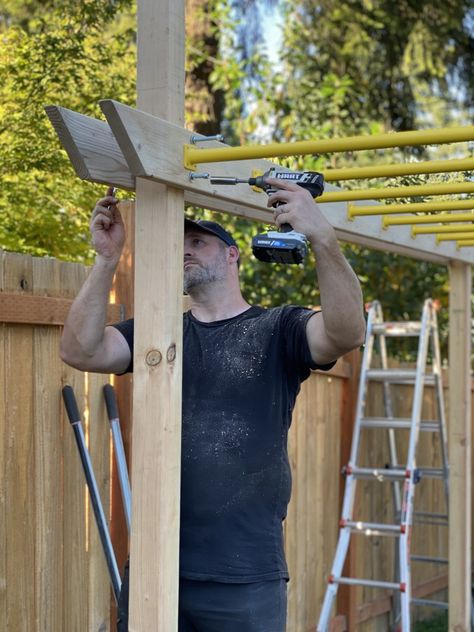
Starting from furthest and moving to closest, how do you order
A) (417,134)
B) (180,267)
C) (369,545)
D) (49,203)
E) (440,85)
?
(440,85) → (369,545) → (49,203) → (180,267) → (417,134)

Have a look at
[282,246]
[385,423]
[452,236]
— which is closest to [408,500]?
[385,423]

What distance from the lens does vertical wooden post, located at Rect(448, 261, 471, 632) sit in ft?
18.7

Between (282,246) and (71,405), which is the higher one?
(282,246)

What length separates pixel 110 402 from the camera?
13.5 feet

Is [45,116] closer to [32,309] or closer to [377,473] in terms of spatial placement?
[32,309]

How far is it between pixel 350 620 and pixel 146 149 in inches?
170

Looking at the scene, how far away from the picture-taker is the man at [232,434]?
3.09 meters

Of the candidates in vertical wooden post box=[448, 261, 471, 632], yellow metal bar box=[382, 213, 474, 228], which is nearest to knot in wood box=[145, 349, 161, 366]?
yellow metal bar box=[382, 213, 474, 228]

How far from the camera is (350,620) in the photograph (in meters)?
6.12

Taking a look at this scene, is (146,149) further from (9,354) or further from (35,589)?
(35,589)

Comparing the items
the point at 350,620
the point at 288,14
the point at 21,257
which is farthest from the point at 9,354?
the point at 288,14

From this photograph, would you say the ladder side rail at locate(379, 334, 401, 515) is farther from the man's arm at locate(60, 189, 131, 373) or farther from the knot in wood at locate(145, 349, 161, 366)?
the knot in wood at locate(145, 349, 161, 366)

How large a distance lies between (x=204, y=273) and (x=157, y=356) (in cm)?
73

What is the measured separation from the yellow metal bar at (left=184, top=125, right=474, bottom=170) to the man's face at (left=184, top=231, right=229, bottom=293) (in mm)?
643
